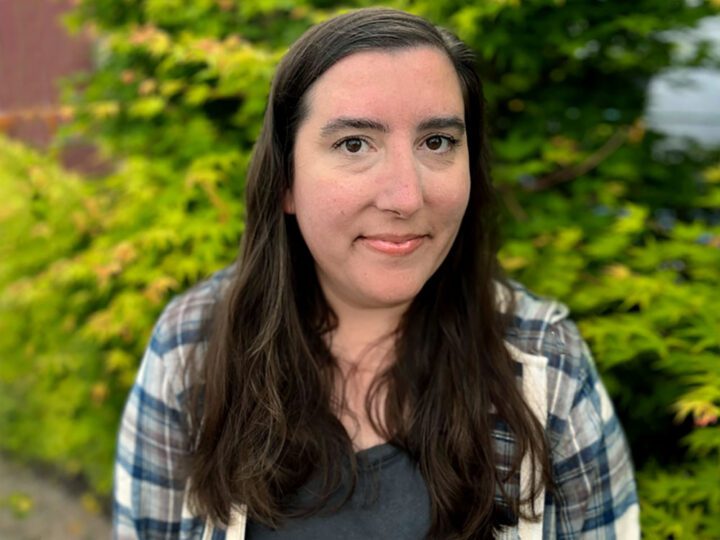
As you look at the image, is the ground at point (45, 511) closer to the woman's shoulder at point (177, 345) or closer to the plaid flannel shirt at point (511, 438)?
the plaid flannel shirt at point (511, 438)

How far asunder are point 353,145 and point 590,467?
2.81 feet

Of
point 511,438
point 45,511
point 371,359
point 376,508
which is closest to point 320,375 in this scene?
point 371,359

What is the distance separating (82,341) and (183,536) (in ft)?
5.00

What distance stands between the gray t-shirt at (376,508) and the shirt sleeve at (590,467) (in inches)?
12.3

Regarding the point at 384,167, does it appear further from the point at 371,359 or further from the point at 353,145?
the point at 371,359

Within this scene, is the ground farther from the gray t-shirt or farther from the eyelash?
the eyelash

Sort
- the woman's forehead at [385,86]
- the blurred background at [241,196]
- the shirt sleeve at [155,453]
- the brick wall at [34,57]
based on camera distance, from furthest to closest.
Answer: the brick wall at [34,57], the blurred background at [241,196], the shirt sleeve at [155,453], the woman's forehead at [385,86]

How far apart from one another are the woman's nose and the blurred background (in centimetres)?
92

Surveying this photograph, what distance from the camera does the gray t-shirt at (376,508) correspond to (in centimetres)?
160

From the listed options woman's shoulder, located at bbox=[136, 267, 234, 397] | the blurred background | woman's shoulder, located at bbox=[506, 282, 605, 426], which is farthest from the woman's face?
the blurred background

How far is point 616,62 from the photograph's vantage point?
2922 millimetres

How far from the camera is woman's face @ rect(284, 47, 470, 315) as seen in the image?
145 centimetres

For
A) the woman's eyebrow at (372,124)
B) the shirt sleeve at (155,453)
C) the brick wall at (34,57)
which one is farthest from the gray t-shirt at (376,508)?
the brick wall at (34,57)

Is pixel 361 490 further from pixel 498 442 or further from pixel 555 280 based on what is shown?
pixel 555 280
